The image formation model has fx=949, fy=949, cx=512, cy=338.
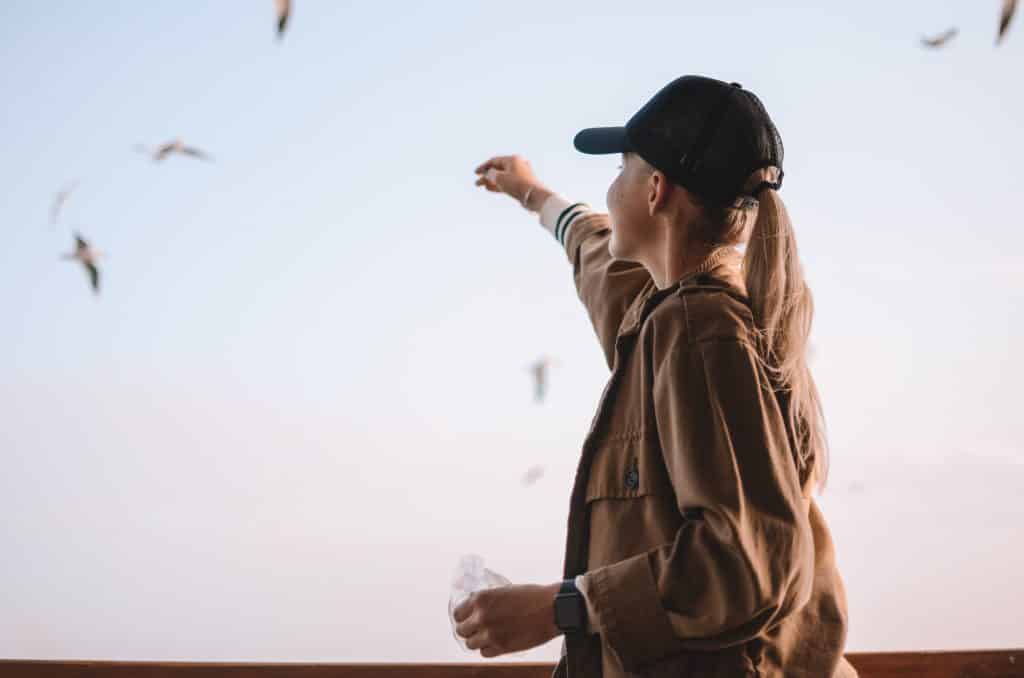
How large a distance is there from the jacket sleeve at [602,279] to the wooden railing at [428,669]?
1.88ft

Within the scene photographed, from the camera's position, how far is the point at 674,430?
2.53 ft

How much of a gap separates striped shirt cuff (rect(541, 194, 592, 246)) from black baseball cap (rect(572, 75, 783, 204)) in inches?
14.0

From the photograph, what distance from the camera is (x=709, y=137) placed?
873 mm

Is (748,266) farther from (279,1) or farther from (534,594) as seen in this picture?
(279,1)

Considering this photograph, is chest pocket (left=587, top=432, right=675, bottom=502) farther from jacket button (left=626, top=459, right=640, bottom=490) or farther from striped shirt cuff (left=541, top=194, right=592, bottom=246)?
striped shirt cuff (left=541, top=194, right=592, bottom=246)

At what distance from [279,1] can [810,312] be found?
0.91 m

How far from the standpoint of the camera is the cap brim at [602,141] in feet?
3.22

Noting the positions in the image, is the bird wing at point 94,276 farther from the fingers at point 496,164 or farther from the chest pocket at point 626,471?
the chest pocket at point 626,471

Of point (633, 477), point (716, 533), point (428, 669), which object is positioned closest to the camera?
point (716, 533)

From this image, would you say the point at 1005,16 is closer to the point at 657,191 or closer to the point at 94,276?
the point at 657,191

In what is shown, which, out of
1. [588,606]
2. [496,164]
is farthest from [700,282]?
[496,164]

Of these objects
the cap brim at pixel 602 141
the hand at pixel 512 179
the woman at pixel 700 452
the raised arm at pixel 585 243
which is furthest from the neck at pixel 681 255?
the hand at pixel 512 179

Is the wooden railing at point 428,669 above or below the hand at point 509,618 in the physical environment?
below

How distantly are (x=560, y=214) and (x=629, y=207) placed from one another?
344 mm
